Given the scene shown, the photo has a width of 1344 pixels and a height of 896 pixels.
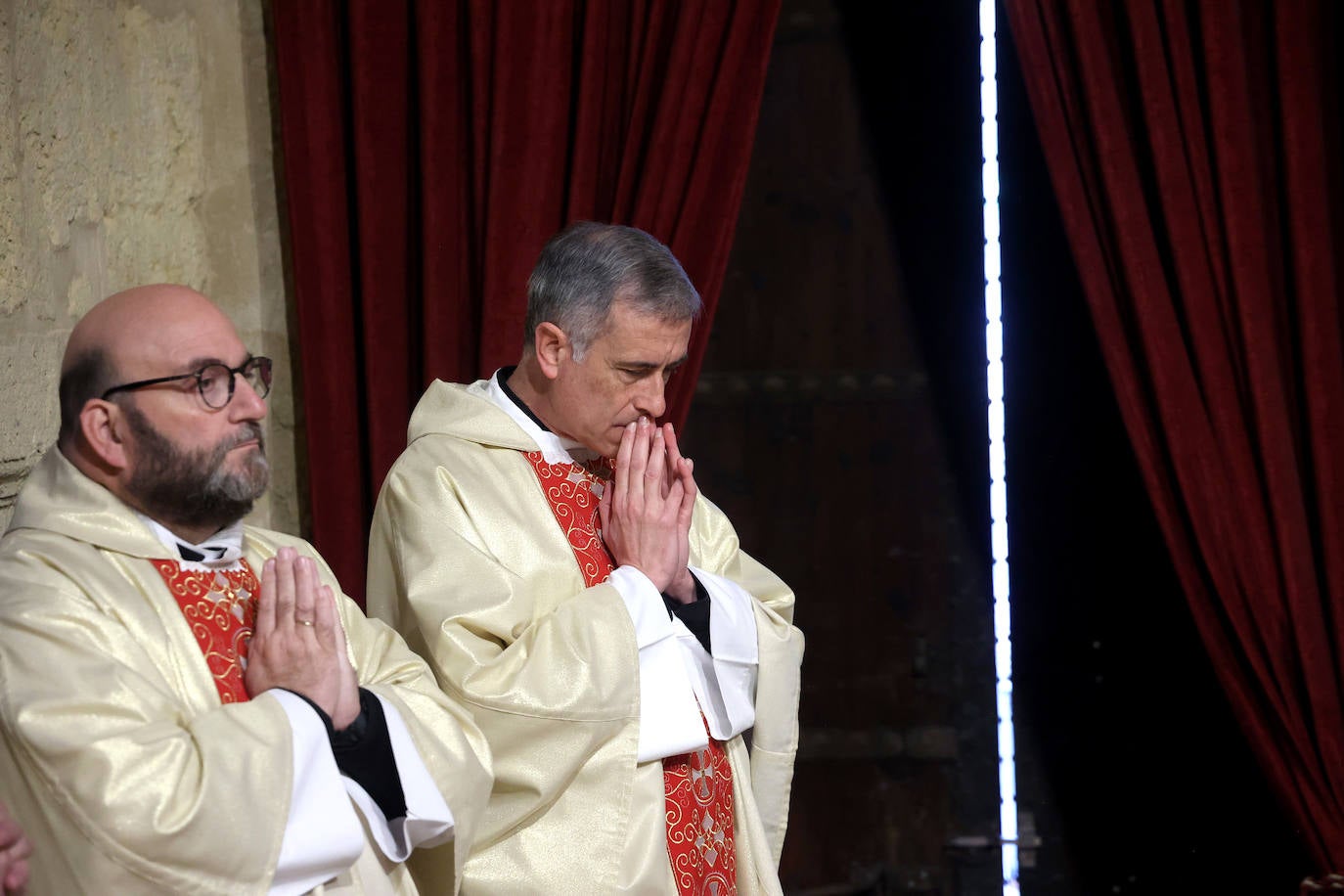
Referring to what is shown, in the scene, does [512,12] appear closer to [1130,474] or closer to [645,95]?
[645,95]

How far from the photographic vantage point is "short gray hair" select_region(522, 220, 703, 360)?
8.80ft

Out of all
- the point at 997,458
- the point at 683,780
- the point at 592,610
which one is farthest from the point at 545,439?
the point at 997,458

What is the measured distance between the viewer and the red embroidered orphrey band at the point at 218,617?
2.11 meters

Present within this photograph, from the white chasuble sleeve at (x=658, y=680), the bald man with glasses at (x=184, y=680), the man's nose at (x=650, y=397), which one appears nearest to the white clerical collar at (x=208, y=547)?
the bald man with glasses at (x=184, y=680)

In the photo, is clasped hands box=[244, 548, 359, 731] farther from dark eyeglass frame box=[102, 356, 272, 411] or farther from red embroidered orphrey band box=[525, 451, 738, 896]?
red embroidered orphrey band box=[525, 451, 738, 896]

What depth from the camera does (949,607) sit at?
3.94 metres

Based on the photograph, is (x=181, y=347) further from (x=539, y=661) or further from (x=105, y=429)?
(x=539, y=661)

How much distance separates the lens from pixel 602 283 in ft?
8.82

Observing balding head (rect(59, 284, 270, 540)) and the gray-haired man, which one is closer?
balding head (rect(59, 284, 270, 540))

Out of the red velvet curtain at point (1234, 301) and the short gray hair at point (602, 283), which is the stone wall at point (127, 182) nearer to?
the short gray hair at point (602, 283)

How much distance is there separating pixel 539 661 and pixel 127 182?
5.49 feet

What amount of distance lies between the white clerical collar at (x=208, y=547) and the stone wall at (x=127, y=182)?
2.47 feet

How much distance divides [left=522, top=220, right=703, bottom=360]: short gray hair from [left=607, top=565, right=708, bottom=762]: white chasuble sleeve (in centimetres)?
44

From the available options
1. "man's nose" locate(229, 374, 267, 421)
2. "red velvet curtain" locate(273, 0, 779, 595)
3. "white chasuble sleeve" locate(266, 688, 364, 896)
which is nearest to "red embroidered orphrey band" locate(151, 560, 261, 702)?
"white chasuble sleeve" locate(266, 688, 364, 896)
